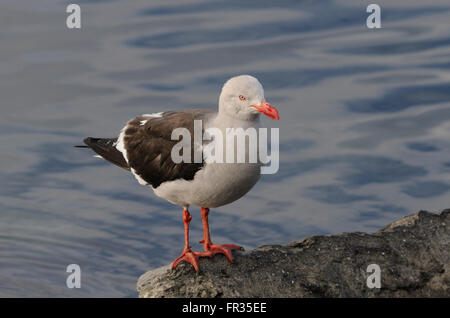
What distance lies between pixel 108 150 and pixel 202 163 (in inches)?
78.8

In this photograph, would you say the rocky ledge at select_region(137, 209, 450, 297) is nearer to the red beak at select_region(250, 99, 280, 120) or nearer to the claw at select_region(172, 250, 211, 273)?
the claw at select_region(172, 250, 211, 273)

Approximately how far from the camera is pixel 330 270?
8.18 metres

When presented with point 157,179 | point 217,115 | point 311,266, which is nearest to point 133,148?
point 157,179

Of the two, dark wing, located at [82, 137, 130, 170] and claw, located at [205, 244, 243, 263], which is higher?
dark wing, located at [82, 137, 130, 170]

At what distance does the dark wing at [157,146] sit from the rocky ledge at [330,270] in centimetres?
91

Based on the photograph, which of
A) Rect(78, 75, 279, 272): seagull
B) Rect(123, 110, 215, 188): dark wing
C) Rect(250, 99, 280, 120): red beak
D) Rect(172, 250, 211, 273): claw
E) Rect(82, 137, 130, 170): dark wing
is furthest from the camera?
Rect(82, 137, 130, 170): dark wing

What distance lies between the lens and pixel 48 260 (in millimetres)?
13781

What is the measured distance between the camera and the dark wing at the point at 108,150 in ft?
31.8

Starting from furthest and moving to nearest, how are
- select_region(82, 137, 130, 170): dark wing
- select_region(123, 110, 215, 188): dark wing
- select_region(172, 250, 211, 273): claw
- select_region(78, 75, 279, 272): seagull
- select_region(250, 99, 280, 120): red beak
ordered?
select_region(82, 137, 130, 170): dark wing
select_region(123, 110, 215, 188): dark wing
select_region(172, 250, 211, 273): claw
select_region(78, 75, 279, 272): seagull
select_region(250, 99, 280, 120): red beak

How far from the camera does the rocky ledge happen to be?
803 cm

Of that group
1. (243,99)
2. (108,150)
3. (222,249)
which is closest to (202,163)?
(243,99)

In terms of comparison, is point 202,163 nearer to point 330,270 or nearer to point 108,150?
point 330,270

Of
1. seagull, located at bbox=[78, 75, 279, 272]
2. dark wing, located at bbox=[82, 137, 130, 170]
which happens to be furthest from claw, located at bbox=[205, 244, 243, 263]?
dark wing, located at bbox=[82, 137, 130, 170]

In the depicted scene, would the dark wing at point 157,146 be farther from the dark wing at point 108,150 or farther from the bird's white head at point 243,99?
the bird's white head at point 243,99
